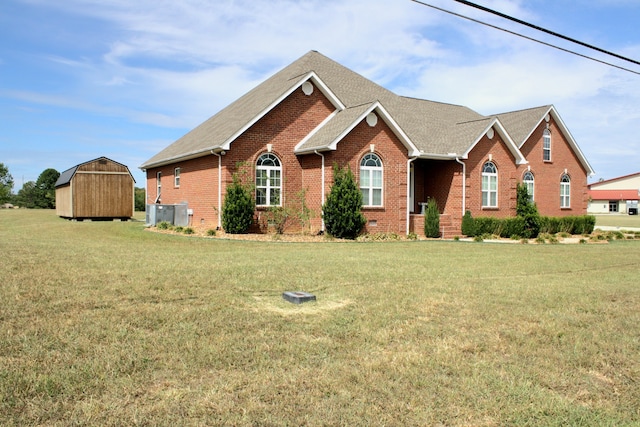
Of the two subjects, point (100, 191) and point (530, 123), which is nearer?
point (530, 123)

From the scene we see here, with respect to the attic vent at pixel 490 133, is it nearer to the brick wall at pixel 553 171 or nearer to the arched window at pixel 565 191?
the brick wall at pixel 553 171

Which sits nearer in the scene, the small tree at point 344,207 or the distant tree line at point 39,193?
the small tree at point 344,207

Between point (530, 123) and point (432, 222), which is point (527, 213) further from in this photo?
point (530, 123)

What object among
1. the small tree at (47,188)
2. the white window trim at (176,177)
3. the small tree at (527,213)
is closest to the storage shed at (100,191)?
the white window trim at (176,177)

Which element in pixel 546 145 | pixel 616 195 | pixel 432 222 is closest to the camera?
pixel 432 222

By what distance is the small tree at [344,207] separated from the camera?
21.3 m

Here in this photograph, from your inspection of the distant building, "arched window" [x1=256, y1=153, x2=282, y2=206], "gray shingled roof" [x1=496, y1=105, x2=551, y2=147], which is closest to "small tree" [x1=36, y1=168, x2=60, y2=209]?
"arched window" [x1=256, y1=153, x2=282, y2=206]

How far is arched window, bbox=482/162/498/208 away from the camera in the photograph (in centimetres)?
2659

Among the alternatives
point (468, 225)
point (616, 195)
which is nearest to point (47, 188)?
point (468, 225)

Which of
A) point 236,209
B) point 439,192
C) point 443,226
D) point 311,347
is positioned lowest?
point 311,347

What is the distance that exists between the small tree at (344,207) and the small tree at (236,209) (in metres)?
3.08

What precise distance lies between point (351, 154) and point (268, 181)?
3622mm

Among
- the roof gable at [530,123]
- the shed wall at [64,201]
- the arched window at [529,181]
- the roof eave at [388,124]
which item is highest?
the roof gable at [530,123]

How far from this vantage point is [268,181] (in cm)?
2309
